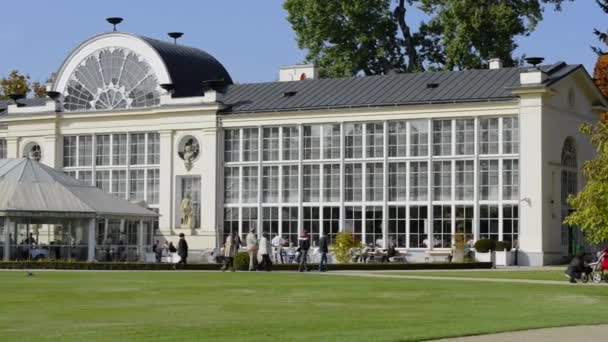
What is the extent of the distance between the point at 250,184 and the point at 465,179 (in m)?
12.6

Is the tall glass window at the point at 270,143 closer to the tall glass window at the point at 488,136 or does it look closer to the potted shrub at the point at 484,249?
the tall glass window at the point at 488,136

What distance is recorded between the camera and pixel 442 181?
64.8 metres

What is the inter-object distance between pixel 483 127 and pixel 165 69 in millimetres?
19238

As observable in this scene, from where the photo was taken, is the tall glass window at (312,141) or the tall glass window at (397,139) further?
the tall glass window at (312,141)

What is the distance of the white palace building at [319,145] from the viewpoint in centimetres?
6325

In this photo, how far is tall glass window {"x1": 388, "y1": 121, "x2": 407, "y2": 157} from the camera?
66.2 meters

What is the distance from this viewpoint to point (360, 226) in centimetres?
6688


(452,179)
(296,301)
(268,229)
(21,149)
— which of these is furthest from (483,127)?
(296,301)

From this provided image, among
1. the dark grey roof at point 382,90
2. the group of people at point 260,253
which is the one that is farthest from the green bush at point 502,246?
the group of people at point 260,253

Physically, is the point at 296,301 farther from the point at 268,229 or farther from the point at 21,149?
the point at 21,149

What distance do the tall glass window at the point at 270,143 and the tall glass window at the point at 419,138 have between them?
314 inches

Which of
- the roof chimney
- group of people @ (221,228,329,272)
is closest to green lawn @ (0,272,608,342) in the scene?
group of people @ (221,228,329,272)

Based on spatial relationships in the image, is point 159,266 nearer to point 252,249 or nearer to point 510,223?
point 252,249

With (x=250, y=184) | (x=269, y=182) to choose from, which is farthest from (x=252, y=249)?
(x=250, y=184)
